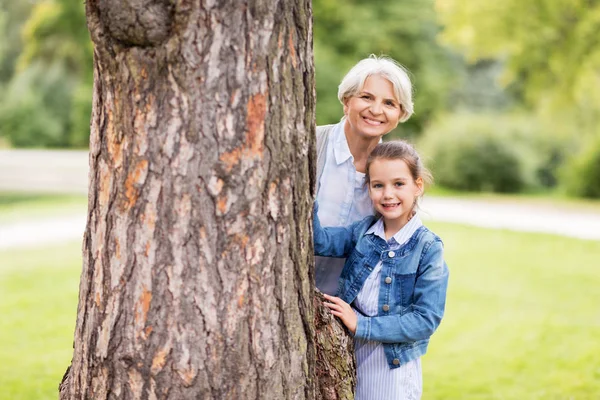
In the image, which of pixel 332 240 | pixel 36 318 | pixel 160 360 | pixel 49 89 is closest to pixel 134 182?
pixel 160 360

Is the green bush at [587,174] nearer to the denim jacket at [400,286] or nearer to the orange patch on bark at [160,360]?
the denim jacket at [400,286]

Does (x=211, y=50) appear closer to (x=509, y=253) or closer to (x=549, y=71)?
(x=509, y=253)

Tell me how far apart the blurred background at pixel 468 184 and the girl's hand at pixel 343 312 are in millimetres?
3109

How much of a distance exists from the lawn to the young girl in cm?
292

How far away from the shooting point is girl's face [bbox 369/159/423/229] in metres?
2.90

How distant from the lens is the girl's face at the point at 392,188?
2.90 meters

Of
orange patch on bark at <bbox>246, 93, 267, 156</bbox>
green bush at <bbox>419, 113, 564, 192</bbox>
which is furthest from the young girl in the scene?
green bush at <bbox>419, 113, 564, 192</bbox>

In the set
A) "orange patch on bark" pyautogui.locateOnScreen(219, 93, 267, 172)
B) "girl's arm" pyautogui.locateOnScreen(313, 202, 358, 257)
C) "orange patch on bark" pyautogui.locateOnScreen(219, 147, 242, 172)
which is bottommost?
"girl's arm" pyautogui.locateOnScreen(313, 202, 358, 257)

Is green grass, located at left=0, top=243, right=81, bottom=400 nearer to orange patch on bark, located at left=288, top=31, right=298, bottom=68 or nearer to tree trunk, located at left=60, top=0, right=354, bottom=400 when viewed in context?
tree trunk, located at left=60, top=0, right=354, bottom=400

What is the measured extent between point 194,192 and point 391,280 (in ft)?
3.16

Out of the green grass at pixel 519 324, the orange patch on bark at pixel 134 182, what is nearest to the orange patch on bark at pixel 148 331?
the orange patch on bark at pixel 134 182

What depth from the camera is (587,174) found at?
18.6 metres

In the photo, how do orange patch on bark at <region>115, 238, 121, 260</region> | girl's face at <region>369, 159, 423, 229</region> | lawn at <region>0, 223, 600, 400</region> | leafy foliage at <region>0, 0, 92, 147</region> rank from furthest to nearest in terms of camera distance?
leafy foliage at <region>0, 0, 92, 147</region> → lawn at <region>0, 223, 600, 400</region> → girl's face at <region>369, 159, 423, 229</region> → orange patch on bark at <region>115, 238, 121, 260</region>

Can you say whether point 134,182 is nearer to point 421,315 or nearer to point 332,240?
point 332,240
